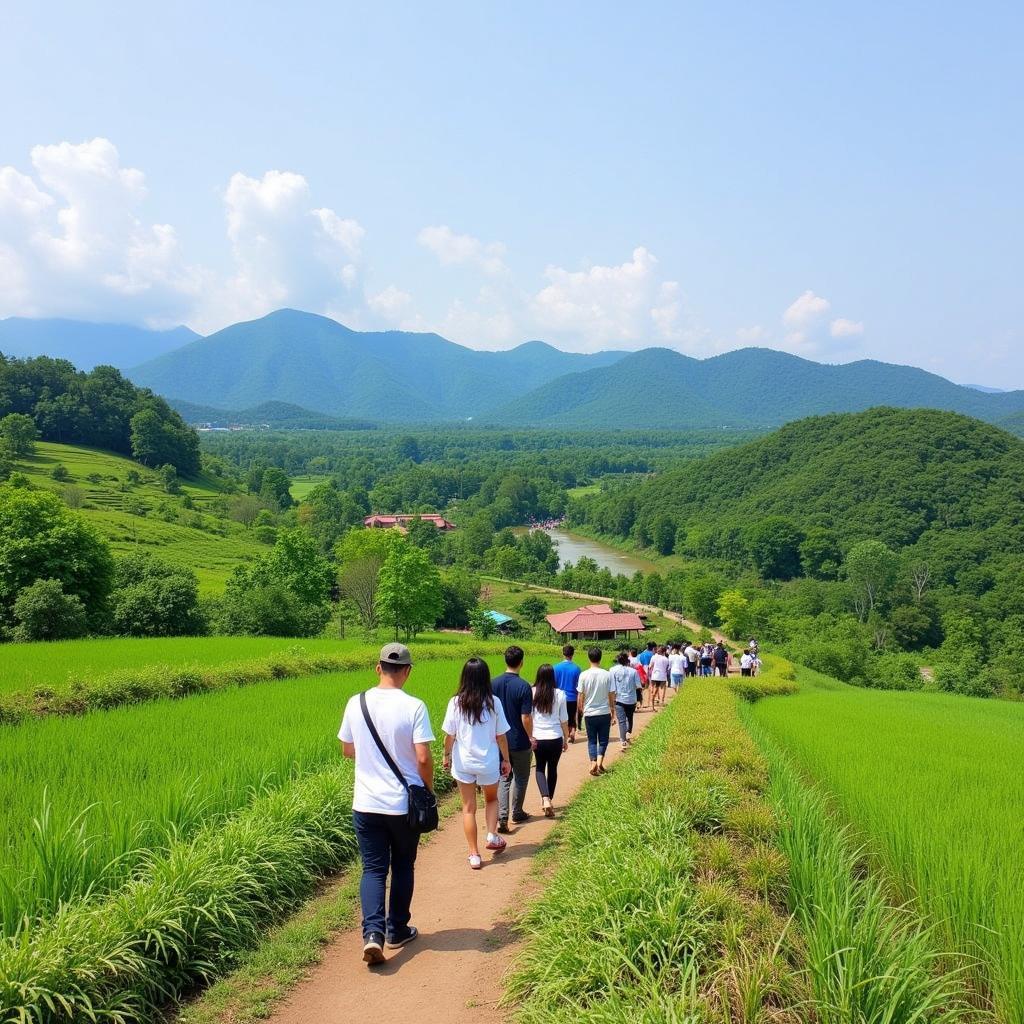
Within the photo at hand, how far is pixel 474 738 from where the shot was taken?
675 cm

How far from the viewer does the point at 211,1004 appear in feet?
14.7

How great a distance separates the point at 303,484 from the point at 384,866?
17317cm

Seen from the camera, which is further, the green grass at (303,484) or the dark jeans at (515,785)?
the green grass at (303,484)

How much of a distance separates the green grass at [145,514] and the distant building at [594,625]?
26.3 meters

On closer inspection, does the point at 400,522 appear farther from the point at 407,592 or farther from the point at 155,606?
the point at 155,606

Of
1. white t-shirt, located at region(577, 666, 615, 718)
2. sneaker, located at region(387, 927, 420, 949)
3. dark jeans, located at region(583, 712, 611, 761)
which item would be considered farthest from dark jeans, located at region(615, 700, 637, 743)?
sneaker, located at region(387, 927, 420, 949)

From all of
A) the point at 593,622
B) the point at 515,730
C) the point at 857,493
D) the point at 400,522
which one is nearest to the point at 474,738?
the point at 515,730

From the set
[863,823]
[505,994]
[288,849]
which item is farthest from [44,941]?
[863,823]

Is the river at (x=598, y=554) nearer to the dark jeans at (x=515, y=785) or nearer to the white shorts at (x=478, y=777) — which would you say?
the dark jeans at (x=515, y=785)

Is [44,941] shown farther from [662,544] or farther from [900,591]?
[662,544]

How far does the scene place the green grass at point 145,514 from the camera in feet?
197

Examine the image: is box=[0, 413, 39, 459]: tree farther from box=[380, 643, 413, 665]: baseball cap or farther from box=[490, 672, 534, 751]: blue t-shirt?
box=[380, 643, 413, 665]: baseball cap

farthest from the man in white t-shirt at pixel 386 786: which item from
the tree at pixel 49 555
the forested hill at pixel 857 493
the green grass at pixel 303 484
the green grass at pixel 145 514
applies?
the green grass at pixel 303 484

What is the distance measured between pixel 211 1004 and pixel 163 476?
98.8m
